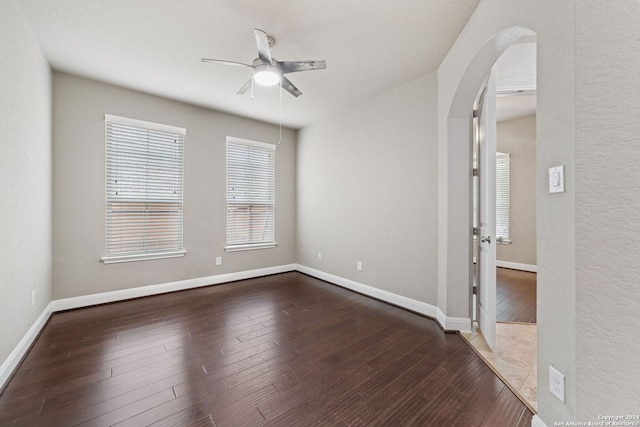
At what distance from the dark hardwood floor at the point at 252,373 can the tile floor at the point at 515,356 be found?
78 mm

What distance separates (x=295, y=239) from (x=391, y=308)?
249cm

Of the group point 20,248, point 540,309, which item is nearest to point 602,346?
point 540,309

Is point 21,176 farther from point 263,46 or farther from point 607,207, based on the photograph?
point 607,207

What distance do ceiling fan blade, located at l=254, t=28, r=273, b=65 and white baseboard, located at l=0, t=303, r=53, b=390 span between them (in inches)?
114

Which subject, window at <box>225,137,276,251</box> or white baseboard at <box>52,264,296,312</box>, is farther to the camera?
window at <box>225,137,276,251</box>

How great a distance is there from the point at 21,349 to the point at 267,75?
9.82ft

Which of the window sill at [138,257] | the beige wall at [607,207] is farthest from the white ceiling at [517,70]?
the window sill at [138,257]

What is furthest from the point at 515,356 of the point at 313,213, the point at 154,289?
the point at 154,289

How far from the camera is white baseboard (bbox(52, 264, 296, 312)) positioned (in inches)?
120

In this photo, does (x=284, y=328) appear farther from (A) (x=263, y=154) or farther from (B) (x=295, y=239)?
(A) (x=263, y=154)

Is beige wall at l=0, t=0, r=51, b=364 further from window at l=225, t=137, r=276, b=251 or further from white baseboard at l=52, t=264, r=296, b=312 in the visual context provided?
window at l=225, t=137, r=276, b=251

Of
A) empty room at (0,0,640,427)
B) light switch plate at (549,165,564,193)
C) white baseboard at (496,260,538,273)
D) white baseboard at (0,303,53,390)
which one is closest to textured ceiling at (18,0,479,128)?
empty room at (0,0,640,427)

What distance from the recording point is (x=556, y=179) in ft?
3.90

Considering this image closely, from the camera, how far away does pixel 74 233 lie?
121 inches
